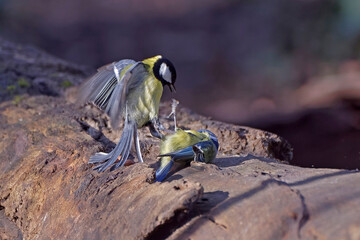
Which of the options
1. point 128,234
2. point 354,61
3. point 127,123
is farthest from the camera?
point 354,61

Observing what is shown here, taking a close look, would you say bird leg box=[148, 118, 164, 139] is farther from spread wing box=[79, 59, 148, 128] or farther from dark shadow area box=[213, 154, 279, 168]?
dark shadow area box=[213, 154, 279, 168]

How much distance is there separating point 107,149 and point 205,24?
6.68 meters

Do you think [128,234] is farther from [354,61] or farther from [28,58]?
[354,61]

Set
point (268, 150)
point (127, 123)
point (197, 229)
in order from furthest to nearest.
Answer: point (268, 150) → point (127, 123) → point (197, 229)

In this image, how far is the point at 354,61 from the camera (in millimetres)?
7414

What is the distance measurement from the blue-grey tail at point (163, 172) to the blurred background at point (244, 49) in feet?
8.88

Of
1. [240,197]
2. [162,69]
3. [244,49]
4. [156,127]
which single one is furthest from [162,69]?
[244,49]

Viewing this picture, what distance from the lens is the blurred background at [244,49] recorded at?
682 cm

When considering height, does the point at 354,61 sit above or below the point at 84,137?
above

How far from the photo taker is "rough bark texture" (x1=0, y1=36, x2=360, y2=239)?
1.97 metres

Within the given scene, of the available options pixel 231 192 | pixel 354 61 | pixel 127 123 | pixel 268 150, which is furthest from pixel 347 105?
pixel 231 192

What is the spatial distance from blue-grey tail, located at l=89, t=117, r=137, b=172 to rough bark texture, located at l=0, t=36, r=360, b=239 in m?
0.08

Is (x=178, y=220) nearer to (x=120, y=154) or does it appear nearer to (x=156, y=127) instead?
(x=120, y=154)

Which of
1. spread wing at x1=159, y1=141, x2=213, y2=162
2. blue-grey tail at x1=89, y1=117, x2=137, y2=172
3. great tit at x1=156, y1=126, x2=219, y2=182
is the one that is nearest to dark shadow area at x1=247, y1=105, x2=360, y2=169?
great tit at x1=156, y1=126, x2=219, y2=182
